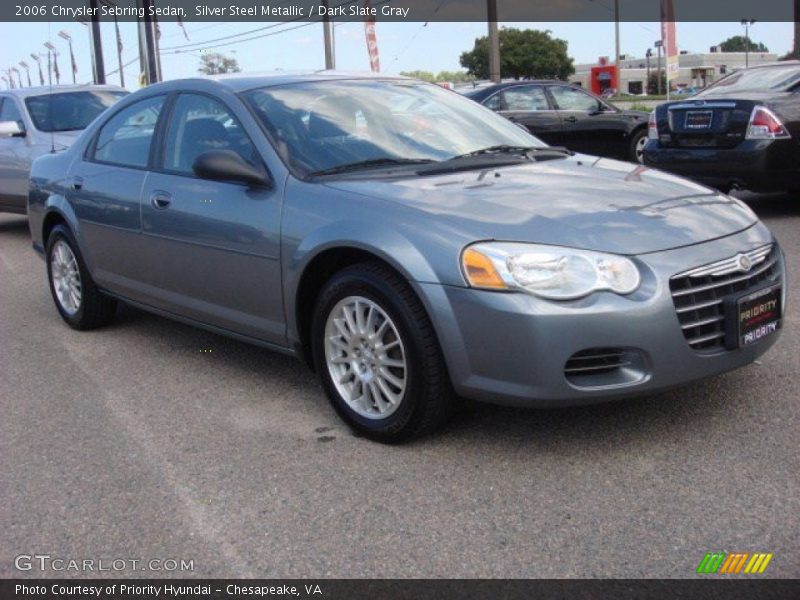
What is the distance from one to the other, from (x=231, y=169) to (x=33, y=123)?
7223mm

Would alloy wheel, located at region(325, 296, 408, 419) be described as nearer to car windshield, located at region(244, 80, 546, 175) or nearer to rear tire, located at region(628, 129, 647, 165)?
car windshield, located at region(244, 80, 546, 175)

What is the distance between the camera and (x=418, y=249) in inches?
139

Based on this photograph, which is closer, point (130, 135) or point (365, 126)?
point (365, 126)

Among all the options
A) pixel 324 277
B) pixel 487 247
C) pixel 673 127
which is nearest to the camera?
pixel 487 247

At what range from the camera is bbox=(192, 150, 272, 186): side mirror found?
419 centimetres

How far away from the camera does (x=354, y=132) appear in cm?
446

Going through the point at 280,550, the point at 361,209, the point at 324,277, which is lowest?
the point at 280,550

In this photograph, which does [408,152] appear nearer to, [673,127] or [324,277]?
[324,277]

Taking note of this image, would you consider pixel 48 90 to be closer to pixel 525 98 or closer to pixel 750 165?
pixel 525 98

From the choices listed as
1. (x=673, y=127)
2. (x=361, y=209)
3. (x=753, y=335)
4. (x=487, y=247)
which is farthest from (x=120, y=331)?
(x=673, y=127)

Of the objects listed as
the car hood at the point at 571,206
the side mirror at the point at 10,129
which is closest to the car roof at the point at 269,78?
the car hood at the point at 571,206

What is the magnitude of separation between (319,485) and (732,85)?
7869 millimetres

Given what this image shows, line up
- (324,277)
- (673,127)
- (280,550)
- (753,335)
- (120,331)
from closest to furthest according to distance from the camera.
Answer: (280,550) < (753,335) < (324,277) < (120,331) < (673,127)
